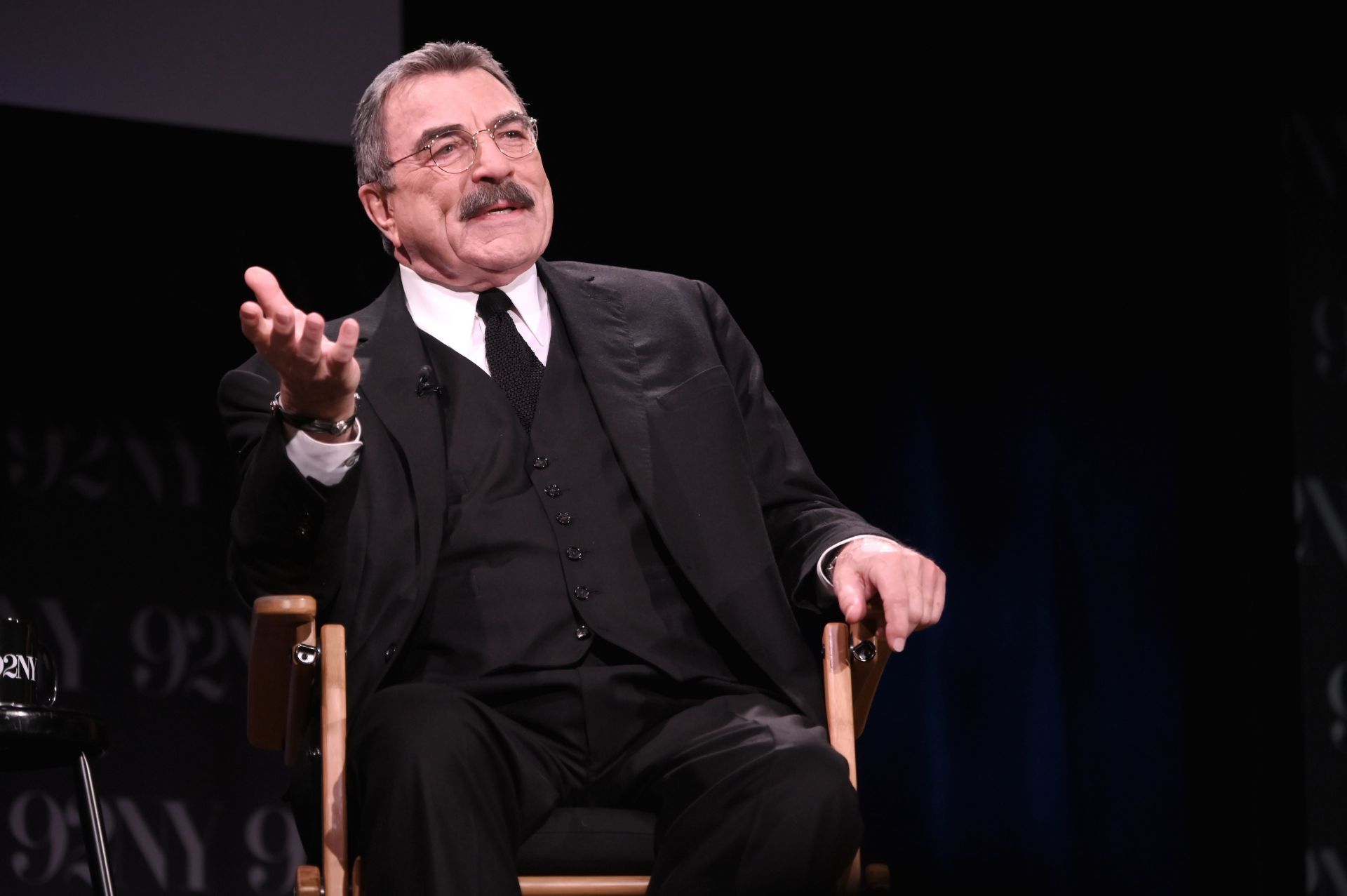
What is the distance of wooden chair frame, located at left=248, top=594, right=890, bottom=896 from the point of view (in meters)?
1.66

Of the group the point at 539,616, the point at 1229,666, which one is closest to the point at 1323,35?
the point at 1229,666

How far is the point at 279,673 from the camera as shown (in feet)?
5.96

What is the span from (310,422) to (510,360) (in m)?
0.40

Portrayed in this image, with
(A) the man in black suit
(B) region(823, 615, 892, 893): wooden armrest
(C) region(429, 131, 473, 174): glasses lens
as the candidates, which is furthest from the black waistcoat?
(C) region(429, 131, 473, 174): glasses lens

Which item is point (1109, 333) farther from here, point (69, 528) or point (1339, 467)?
point (69, 528)

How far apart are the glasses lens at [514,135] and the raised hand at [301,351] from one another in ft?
2.11

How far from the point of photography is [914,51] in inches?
145

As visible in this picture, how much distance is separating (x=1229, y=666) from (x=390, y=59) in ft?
7.74

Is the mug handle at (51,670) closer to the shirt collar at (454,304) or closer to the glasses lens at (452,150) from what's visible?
the shirt collar at (454,304)

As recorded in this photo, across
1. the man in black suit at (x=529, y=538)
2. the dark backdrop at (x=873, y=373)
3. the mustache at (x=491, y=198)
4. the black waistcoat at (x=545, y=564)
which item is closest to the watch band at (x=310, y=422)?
the man in black suit at (x=529, y=538)

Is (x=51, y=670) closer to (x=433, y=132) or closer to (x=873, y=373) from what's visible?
(x=433, y=132)

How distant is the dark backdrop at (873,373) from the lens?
3.45 m

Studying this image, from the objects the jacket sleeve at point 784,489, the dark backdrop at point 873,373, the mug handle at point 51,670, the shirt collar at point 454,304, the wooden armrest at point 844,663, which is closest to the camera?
the wooden armrest at point 844,663

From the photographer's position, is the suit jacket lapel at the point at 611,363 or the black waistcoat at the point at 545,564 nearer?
the black waistcoat at the point at 545,564
